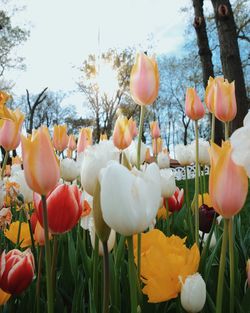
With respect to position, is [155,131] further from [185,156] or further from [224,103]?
[224,103]

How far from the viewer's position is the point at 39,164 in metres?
0.71

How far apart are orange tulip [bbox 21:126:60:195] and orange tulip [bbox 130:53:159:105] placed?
0.49 meters

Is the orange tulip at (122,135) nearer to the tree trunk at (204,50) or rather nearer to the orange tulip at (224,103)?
the orange tulip at (224,103)

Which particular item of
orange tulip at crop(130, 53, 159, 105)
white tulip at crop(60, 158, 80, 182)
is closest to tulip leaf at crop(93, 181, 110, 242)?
orange tulip at crop(130, 53, 159, 105)

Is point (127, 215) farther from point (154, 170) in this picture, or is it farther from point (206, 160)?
point (206, 160)

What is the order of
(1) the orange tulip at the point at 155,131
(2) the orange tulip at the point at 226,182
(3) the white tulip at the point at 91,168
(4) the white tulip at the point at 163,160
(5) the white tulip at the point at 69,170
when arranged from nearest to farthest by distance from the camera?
(2) the orange tulip at the point at 226,182 → (3) the white tulip at the point at 91,168 → (5) the white tulip at the point at 69,170 → (4) the white tulip at the point at 163,160 → (1) the orange tulip at the point at 155,131

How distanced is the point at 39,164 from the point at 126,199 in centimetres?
22

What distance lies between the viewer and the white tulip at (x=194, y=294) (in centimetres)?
72

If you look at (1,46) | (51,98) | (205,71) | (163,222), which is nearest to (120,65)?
(1,46)

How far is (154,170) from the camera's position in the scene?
24.4 inches

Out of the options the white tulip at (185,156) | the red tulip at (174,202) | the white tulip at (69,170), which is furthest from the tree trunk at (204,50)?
the white tulip at (69,170)

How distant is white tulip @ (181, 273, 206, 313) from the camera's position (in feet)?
2.35

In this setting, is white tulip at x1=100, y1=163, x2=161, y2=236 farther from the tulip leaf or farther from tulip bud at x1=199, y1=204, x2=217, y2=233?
tulip bud at x1=199, y1=204, x2=217, y2=233

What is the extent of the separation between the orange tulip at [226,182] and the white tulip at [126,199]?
128mm
